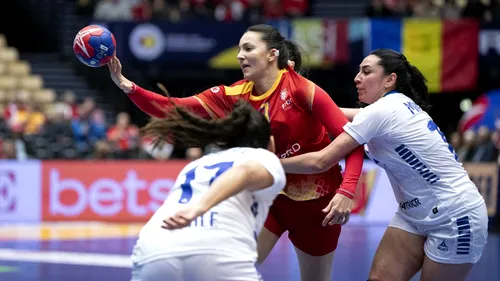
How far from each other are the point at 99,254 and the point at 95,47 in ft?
19.0

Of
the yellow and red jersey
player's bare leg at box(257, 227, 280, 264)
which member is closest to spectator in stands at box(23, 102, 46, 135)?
the yellow and red jersey

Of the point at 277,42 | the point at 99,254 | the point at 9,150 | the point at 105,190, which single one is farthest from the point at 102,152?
the point at 277,42

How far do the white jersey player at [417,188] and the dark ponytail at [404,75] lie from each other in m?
0.15

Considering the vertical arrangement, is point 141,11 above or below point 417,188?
below

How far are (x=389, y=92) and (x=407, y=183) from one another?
1.88ft

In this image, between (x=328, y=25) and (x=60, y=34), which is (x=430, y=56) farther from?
(x=60, y=34)

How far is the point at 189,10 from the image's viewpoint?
2002 cm

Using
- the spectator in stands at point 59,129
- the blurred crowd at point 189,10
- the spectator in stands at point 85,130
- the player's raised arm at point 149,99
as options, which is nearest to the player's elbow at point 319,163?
the player's raised arm at point 149,99

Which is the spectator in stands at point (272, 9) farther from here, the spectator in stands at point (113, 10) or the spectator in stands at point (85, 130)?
the spectator in stands at point (85, 130)

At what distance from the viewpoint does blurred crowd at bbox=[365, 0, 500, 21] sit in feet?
63.0

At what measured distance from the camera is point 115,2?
20.0m

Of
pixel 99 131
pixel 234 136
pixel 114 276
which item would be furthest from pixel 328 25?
pixel 234 136

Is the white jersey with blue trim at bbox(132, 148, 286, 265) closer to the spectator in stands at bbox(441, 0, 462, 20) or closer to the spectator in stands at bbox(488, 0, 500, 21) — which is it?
the spectator in stands at bbox(441, 0, 462, 20)

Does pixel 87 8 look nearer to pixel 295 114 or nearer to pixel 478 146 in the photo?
pixel 478 146
